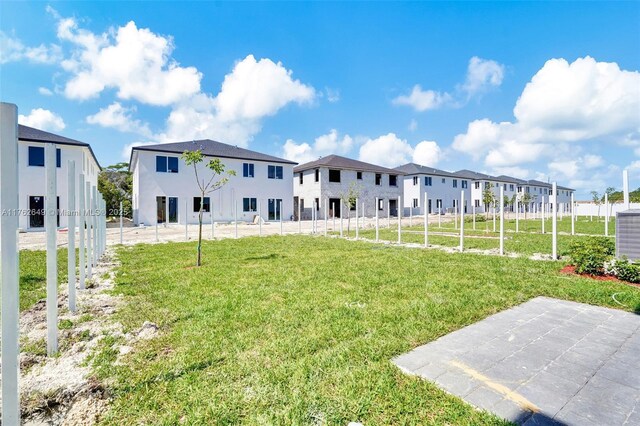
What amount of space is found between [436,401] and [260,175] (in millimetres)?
31102

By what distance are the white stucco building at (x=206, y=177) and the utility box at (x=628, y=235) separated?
2075 centimetres

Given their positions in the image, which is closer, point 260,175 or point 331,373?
point 331,373

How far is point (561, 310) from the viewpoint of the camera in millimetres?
4723

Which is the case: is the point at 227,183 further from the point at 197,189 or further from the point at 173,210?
the point at 173,210

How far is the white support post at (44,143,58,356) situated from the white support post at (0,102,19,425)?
4.75 ft

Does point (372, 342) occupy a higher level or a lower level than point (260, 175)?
lower

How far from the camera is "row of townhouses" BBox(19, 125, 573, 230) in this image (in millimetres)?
23156

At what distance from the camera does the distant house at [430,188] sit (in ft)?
152

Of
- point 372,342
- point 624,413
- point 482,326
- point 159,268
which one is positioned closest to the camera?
point 624,413

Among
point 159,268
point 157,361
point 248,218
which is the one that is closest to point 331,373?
point 157,361

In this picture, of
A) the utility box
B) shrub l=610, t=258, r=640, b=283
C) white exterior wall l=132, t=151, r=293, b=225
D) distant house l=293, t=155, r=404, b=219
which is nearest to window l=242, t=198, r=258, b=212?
white exterior wall l=132, t=151, r=293, b=225

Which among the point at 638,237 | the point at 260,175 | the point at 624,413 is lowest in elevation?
the point at 624,413

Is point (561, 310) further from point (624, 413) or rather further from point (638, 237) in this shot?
point (638, 237)

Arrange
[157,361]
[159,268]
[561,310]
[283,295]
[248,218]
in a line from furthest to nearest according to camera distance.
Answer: [248,218], [159,268], [283,295], [561,310], [157,361]
